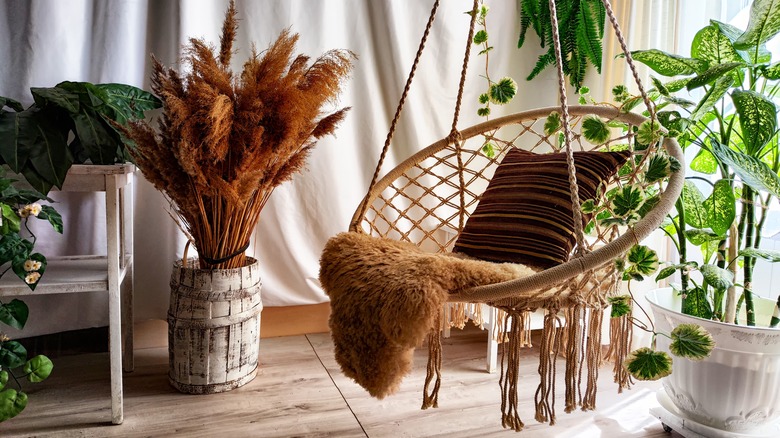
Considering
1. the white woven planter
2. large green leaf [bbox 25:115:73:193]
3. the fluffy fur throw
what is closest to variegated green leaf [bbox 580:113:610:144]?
the fluffy fur throw

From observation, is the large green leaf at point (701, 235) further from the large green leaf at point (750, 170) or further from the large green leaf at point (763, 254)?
the large green leaf at point (750, 170)

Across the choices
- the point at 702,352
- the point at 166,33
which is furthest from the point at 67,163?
the point at 702,352

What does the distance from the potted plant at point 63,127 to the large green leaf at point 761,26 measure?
159 centimetres

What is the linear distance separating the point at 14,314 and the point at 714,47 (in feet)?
6.31

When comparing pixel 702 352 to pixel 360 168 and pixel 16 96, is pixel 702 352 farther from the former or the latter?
pixel 16 96

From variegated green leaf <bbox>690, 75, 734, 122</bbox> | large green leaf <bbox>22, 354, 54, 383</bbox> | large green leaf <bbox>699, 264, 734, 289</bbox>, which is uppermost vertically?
variegated green leaf <bbox>690, 75, 734, 122</bbox>

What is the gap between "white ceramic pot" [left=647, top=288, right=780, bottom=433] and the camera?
1.36 metres

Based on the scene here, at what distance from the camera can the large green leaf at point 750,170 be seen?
50.5 inches

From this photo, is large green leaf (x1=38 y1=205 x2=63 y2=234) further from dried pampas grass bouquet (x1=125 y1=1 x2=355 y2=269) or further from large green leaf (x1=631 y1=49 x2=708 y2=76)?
large green leaf (x1=631 y1=49 x2=708 y2=76)

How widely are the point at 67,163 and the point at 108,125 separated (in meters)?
0.25

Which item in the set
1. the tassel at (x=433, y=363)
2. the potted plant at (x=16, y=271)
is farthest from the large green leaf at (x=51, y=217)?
the tassel at (x=433, y=363)

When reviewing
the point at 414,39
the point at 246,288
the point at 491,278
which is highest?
the point at 414,39

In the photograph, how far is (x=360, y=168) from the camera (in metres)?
2.30

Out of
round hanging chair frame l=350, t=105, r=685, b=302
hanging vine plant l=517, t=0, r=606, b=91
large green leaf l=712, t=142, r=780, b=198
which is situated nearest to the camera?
round hanging chair frame l=350, t=105, r=685, b=302
